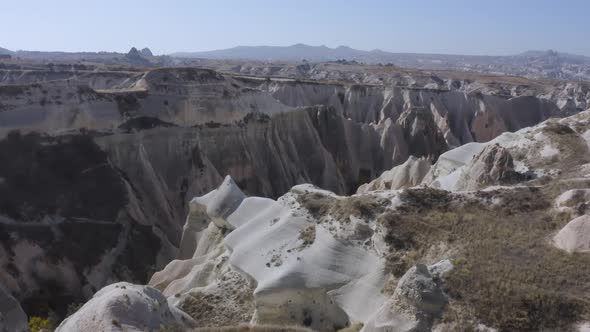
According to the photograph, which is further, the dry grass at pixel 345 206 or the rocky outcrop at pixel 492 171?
the rocky outcrop at pixel 492 171

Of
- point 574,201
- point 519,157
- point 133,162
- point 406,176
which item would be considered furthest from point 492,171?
point 133,162

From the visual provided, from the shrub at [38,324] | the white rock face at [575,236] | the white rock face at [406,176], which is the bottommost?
the shrub at [38,324]

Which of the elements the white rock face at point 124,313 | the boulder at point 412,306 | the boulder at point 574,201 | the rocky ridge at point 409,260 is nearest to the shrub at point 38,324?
the rocky ridge at point 409,260

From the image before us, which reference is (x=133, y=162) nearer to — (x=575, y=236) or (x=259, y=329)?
(x=259, y=329)

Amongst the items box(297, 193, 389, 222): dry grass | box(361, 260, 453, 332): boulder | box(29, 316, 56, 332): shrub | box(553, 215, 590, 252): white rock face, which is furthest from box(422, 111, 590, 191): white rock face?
box(29, 316, 56, 332): shrub

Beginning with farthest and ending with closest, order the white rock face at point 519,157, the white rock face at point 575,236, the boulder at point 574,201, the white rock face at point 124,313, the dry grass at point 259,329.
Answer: the white rock face at point 519,157 → the boulder at point 574,201 → the white rock face at point 575,236 → the dry grass at point 259,329 → the white rock face at point 124,313

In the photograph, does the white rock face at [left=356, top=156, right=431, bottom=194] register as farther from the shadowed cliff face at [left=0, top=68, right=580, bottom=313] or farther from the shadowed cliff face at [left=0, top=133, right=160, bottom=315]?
the shadowed cliff face at [left=0, top=133, right=160, bottom=315]

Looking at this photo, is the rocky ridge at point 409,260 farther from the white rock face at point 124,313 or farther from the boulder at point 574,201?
the white rock face at point 124,313

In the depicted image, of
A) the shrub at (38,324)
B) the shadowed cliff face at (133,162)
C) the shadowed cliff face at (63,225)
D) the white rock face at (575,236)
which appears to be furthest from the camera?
the shadowed cliff face at (133,162)
